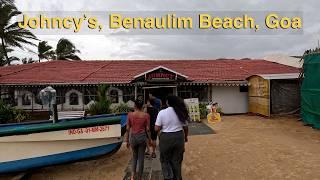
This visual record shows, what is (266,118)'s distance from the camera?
1483 cm

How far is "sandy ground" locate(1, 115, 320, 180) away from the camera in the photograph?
6.39m

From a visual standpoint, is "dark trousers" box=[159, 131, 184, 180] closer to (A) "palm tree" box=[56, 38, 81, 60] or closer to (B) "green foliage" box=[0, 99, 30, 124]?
(B) "green foliage" box=[0, 99, 30, 124]

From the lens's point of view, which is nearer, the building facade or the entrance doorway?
the building facade

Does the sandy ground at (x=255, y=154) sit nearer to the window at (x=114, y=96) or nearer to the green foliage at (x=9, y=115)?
the window at (x=114, y=96)

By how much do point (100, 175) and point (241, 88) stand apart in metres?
13.1

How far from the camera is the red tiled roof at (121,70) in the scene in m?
17.5

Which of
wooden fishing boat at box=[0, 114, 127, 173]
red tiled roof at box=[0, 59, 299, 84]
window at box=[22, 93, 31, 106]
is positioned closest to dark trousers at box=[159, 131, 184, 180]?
wooden fishing boat at box=[0, 114, 127, 173]

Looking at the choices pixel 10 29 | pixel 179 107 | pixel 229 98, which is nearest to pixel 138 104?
pixel 179 107

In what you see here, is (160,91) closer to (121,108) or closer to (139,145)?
(121,108)

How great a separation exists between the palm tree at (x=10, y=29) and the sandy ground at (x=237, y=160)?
58.0 ft

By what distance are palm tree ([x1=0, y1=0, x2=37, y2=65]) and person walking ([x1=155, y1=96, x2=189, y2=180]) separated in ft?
68.7

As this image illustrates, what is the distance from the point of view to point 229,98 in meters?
17.7

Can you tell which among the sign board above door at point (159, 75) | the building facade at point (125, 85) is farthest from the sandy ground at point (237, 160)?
the building facade at point (125, 85)

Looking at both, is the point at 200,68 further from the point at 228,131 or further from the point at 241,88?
the point at 228,131
